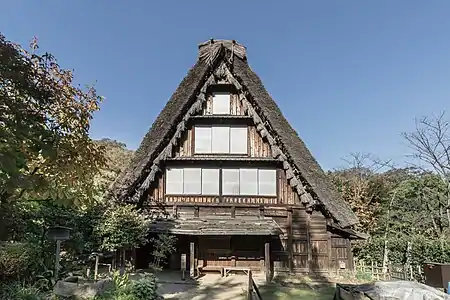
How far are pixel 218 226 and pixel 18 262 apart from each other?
24.3ft

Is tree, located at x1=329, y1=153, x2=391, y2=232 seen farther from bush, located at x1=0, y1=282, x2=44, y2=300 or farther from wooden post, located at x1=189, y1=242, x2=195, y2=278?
bush, located at x1=0, y1=282, x2=44, y2=300

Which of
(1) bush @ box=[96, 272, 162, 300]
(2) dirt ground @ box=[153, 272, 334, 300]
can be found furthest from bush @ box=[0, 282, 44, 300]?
(2) dirt ground @ box=[153, 272, 334, 300]

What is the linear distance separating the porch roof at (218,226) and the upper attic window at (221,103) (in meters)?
4.92

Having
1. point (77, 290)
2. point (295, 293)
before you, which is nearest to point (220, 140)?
point (295, 293)

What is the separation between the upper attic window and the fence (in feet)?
31.9

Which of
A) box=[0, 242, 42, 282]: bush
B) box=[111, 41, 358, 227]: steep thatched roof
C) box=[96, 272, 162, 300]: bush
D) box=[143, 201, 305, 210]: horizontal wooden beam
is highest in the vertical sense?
box=[111, 41, 358, 227]: steep thatched roof

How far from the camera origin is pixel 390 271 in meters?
16.4

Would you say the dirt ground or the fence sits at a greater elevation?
the fence

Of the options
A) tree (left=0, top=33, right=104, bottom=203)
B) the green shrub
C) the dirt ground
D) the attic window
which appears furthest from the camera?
the attic window

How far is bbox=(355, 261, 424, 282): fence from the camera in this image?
15062 mm

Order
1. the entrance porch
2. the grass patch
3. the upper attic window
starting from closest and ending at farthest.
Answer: the grass patch, the entrance porch, the upper attic window

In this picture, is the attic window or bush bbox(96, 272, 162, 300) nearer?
bush bbox(96, 272, 162, 300)

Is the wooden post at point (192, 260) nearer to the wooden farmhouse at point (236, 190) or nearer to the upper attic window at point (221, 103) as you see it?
the wooden farmhouse at point (236, 190)

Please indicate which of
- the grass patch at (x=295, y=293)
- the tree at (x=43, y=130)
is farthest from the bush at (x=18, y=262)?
the grass patch at (x=295, y=293)
